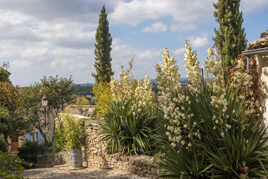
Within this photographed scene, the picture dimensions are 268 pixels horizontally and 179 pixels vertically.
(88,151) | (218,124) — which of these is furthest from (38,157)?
(218,124)

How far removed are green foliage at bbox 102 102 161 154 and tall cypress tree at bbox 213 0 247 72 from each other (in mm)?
9401

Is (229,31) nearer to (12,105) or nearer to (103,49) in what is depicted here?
(103,49)

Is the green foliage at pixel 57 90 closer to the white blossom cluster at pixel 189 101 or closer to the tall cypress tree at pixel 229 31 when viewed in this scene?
the tall cypress tree at pixel 229 31

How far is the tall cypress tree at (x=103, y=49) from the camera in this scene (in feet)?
75.8

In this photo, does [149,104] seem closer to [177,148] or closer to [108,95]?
[177,148]

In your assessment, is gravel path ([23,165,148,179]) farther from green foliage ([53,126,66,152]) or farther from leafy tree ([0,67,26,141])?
leafy tree ([0,67,26,141])

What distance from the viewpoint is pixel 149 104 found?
28.3ft

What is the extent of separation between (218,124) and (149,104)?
3795 mm

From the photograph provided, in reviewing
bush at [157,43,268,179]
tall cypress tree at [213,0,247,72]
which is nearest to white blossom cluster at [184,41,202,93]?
bush at [157,43,268,179]

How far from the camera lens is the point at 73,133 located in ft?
35.2

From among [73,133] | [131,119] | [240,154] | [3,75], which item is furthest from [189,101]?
[3,75]

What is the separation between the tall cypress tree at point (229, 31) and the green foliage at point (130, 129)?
9.40 meters

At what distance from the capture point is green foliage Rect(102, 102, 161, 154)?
8.45m

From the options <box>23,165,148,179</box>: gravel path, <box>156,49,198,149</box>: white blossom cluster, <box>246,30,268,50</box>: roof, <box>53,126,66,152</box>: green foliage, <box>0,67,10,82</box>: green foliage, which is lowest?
<box>23,165,148,179</box>: gravel path
